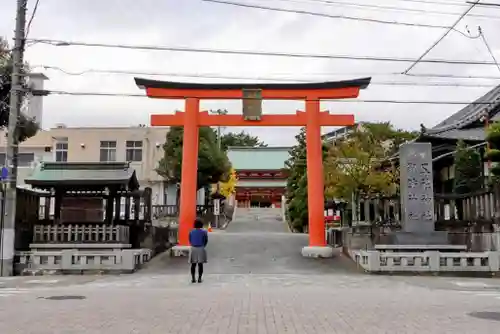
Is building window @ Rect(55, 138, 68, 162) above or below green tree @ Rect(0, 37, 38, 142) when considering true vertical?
above

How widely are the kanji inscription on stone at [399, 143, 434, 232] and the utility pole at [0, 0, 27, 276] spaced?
13.5 metres

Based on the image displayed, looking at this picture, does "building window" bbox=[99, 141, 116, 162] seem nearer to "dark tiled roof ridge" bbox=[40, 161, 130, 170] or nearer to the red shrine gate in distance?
the red shrine gate in distance

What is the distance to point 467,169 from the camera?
23422 millimetres

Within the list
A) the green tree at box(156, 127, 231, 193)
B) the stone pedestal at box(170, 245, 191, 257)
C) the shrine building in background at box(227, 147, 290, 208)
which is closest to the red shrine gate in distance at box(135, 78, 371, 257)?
the stone pedestal at box(170, 245, 191, 257)

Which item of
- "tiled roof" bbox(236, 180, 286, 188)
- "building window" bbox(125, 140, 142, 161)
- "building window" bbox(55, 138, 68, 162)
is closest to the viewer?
"building window" bbox(125, 140, 142, 161)

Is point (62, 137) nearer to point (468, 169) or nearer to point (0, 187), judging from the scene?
point (0, 187)

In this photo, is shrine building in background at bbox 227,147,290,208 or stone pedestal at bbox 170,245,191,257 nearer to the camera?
stone pedestal at bbox 170,245,191,257

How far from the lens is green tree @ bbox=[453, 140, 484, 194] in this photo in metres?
23.2

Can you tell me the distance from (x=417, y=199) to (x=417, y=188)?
1.34 ft

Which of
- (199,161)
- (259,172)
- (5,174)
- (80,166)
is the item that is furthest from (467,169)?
(259,172)

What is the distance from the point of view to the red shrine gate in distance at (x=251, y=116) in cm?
2442

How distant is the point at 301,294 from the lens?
13.1 meters

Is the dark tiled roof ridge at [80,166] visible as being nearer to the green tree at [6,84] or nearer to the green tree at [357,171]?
the green tree at [6,84]

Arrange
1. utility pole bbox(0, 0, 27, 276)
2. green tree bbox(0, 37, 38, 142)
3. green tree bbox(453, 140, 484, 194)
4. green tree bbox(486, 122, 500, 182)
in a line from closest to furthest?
1. green tree bbox(486, 122, 500, 182)
2. utility pole bbox(0, 0, 27, 276)
3. green tree bbox(0, 37, 38, 142)
4. green tree bbox(453, 140, 484, 194)
